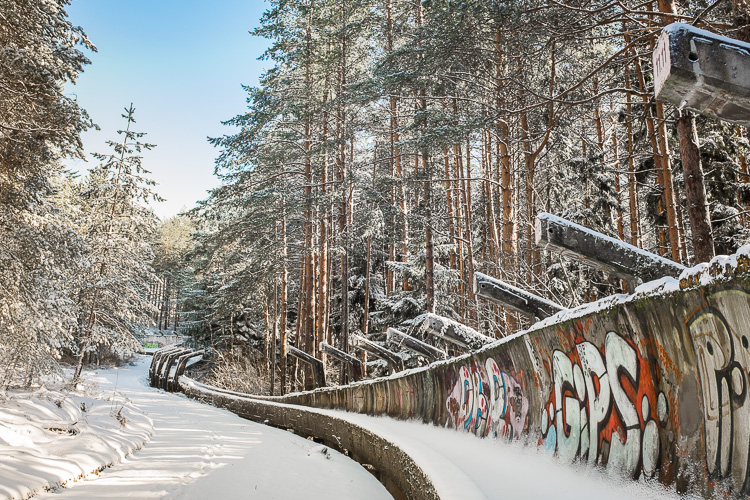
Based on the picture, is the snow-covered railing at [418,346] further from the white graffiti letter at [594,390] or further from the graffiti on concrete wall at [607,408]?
the white graffiti letter at [594,390]

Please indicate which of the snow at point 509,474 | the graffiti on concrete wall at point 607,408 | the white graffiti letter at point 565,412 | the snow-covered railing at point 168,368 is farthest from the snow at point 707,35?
the snow-covered railing at point 168,368

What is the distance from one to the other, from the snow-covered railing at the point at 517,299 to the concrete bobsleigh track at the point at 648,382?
42 centimetres

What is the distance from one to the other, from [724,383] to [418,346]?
23.0 feet

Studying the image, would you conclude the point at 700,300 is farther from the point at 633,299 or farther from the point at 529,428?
the point at 529,428

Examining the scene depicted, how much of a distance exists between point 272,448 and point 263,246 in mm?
11792

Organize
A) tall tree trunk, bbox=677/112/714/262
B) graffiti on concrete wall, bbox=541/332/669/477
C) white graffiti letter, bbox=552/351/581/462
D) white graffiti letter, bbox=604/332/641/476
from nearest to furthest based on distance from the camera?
graffiti on concrete wall, bbox=541/332/669/477
white graffiti letter, bbox=604/332/641/476
white graffiti letter, bbox=552/351/581/462
tall tree trunk, bbox=677/112/714/262

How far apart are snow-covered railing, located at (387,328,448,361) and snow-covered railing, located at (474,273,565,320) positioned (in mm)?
4073

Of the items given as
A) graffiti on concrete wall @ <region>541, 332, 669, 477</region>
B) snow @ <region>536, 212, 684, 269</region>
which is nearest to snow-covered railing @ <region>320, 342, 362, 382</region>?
graffiti on concrete wall @ <region>541, 332, 669, 477</region>

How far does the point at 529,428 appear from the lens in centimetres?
468

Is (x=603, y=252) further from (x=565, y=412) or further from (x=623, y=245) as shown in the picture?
(x=565, y=412)

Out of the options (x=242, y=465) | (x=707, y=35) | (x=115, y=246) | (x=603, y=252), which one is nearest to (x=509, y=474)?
(x=603, y=252)

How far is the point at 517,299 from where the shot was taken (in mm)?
5109

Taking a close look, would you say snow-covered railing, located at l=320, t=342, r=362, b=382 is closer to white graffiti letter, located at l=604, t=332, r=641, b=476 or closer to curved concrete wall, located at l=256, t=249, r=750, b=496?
curved concrete wall, located at l=256, t=249, r=750, b=496

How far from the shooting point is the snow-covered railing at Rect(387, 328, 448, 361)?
30.0 ft
